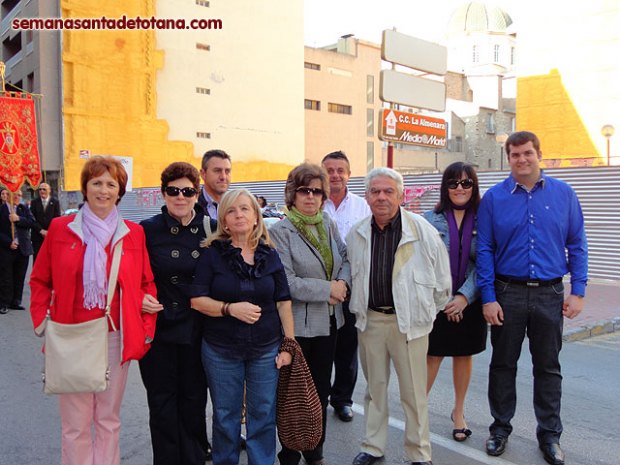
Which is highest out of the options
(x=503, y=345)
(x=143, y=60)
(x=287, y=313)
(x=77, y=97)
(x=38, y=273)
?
(x=143, y=60)

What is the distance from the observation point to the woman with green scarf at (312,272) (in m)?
3.78

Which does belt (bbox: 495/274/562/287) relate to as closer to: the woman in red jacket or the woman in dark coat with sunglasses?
the woman in dark coat with sunglasses

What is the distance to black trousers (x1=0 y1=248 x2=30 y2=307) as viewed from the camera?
9.84 m

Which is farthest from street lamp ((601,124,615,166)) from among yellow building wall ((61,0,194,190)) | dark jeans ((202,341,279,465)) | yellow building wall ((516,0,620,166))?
dark jeans ((202,341,279,465))

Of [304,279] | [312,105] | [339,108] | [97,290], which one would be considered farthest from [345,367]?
[339,108]

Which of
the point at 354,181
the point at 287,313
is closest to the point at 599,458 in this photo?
the point at 287,313

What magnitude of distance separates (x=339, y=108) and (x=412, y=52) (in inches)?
1617

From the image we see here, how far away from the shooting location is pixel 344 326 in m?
5.02

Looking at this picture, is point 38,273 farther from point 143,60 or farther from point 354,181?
point 143,60

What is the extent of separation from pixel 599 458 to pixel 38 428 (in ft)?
14.3

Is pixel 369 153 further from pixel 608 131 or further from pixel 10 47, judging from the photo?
pixel 10 47

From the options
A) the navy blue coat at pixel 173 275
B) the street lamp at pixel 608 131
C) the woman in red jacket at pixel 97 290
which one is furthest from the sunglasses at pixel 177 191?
the street lamp at pixel 608 131

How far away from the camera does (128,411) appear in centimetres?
517

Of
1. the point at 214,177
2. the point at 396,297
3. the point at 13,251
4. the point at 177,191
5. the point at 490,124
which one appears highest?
the point at 490,124
